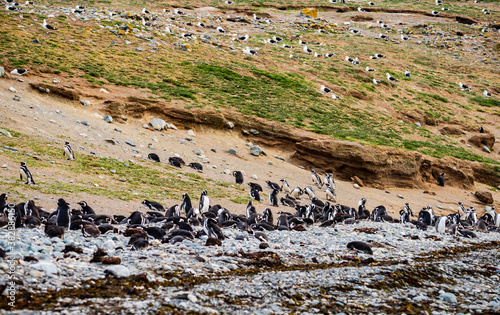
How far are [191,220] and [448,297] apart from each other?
5451mm

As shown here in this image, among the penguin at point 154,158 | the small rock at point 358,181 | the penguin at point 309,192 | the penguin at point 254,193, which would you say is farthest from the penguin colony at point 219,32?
the penguin at point 254,193

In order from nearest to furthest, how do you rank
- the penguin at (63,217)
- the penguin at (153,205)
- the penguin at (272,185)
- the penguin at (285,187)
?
1. the penguin at (63,217)
2. the penguin at (153,205)
3. the penguin at (272,185)
4. the penguin at (285,187)

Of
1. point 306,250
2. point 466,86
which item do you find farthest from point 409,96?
point 306,250

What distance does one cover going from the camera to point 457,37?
52.1m

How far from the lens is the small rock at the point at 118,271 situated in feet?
18.8

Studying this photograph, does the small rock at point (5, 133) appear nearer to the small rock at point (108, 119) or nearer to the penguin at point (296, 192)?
the small rock at point (108, 119)

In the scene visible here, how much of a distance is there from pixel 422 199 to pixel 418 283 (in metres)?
13.4

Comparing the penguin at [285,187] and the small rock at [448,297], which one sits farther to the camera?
the penguin at [285,187]

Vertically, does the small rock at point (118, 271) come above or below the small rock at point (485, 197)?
above

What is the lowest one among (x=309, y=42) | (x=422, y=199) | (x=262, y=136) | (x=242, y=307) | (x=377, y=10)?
(x=422, y=199)

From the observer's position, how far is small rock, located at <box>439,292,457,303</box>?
6953 millimetres

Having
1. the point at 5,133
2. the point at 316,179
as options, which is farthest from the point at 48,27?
the point at 316,179

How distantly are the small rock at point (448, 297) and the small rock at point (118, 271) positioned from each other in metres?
5.03

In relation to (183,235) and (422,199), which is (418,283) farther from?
(422,199)
